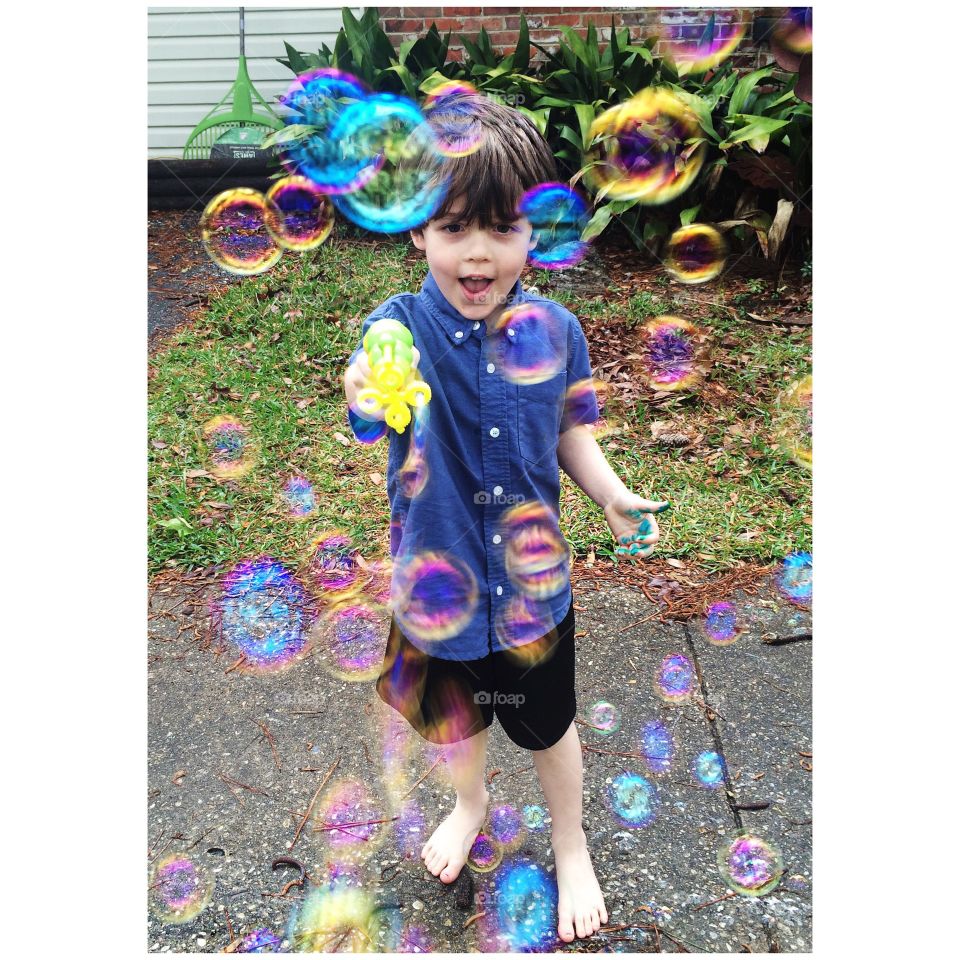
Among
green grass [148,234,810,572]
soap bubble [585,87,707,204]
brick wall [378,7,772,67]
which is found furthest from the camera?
brick wall [378,7,772,67]

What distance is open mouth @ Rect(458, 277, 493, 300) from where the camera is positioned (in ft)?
4.86

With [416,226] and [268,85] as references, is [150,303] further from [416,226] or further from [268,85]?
[416,226]

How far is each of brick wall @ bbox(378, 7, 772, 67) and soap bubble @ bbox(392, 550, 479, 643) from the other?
413cm

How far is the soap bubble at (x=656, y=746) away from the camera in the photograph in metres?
2.10

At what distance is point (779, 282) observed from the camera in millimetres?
4215

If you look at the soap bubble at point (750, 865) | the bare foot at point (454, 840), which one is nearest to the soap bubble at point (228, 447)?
the bare foot at point (454, 840)

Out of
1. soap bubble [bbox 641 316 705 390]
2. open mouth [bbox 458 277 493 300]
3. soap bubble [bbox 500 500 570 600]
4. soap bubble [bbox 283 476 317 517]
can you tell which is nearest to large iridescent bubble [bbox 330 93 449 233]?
open mouth [bbox 458 277 493 300]

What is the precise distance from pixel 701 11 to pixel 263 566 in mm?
3872

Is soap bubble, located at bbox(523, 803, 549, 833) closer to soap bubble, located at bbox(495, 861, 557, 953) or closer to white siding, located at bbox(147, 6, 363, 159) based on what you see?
soap bubble, located at bbox(495, 861, 557, 953)

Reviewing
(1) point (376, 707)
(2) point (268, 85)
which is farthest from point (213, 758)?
(2) point (268, 85)

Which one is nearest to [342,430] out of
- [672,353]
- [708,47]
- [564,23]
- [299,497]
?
[299,497]

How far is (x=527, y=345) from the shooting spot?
5.12ft

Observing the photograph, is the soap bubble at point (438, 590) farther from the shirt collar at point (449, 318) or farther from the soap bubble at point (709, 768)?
the soap bubble at point (709, 768)

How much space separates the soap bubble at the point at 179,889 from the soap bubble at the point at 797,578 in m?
1.86
